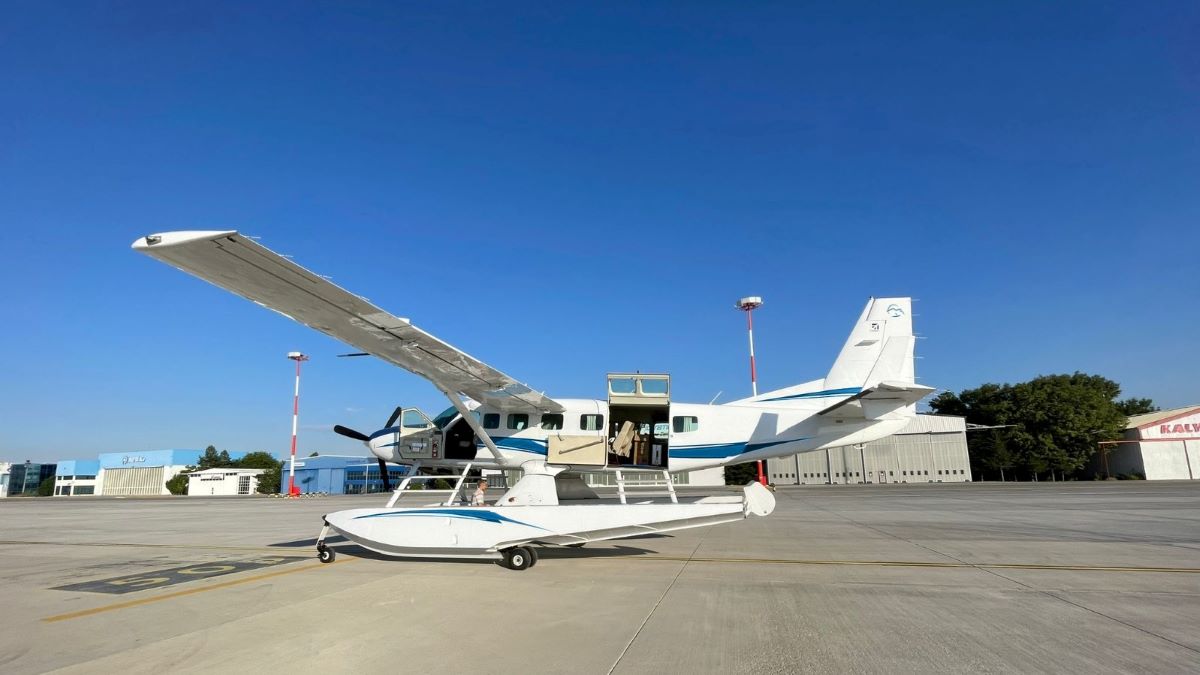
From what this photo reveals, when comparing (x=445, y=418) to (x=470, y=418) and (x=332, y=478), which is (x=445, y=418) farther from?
(x=332, y=478)

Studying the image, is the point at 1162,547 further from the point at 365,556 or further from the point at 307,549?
the point at 307,549

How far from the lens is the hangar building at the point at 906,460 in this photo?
1978 inches

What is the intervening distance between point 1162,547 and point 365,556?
47.8ft

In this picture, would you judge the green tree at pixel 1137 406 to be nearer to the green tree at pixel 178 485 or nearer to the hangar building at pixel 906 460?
the hangar building at pixel 906 460

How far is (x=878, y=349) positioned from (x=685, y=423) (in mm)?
6147

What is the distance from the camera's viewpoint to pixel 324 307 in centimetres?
807

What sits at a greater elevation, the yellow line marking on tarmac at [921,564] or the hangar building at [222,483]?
the yellow line marking on tarmac at [921,564]

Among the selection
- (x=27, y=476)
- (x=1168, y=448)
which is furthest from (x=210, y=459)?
(x=1168, y=448)

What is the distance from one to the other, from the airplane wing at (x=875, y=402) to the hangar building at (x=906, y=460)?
1624 inches

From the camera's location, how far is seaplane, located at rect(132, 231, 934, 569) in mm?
8133

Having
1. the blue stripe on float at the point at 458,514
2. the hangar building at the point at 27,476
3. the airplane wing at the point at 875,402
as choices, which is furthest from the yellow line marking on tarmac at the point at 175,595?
the hangar building at the point at 27,476

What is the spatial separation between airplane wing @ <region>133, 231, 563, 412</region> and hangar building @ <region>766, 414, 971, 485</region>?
152 feet

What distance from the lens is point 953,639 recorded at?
4.91m

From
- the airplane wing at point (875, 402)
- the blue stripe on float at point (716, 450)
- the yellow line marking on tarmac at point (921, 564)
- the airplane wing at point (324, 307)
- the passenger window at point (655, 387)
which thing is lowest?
the yellow line marking on tarmac at point (921, 564)
